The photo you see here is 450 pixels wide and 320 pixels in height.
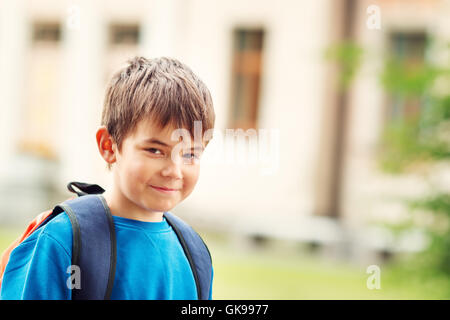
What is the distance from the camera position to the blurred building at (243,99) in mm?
9359

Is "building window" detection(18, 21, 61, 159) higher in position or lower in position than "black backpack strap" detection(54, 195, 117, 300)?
higher

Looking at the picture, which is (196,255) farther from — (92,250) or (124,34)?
(124,34)

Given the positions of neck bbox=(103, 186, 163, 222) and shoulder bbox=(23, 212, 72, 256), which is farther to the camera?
neck bbox=(103, 186, 163, 222)

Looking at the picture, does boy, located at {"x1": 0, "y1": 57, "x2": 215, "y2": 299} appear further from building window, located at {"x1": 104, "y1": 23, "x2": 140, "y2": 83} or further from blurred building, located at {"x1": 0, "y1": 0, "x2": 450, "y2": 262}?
building window, located at {"x1": 104, "y1": 23, "x2": 140, "y2": 83}

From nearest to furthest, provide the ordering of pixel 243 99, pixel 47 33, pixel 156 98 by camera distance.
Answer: pixel 156 98, pixel 243 99, pixel 47 33

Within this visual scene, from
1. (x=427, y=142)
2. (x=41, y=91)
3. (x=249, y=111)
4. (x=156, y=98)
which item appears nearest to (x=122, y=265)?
(x=156, y=98)

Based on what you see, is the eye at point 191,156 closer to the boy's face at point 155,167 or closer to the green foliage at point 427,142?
the boy's face at point 155,167

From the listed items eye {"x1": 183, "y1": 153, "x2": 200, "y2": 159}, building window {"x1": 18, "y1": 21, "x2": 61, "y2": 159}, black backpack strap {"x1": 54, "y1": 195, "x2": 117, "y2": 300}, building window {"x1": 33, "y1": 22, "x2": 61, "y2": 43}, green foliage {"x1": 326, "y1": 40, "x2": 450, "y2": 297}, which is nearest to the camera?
black backpack strap {"x1": 54, "y1": 195, "x2": 117, "y2": 300}

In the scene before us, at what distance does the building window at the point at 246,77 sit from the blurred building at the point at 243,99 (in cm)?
2

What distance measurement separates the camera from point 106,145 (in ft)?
4.57

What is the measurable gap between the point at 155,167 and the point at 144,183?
0.14ft

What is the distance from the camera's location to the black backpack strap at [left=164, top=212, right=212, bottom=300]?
1.40m

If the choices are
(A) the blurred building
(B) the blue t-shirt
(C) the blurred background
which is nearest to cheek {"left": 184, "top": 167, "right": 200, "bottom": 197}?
(B) the blue t-shirt

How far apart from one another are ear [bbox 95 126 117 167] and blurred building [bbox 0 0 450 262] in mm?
7487
